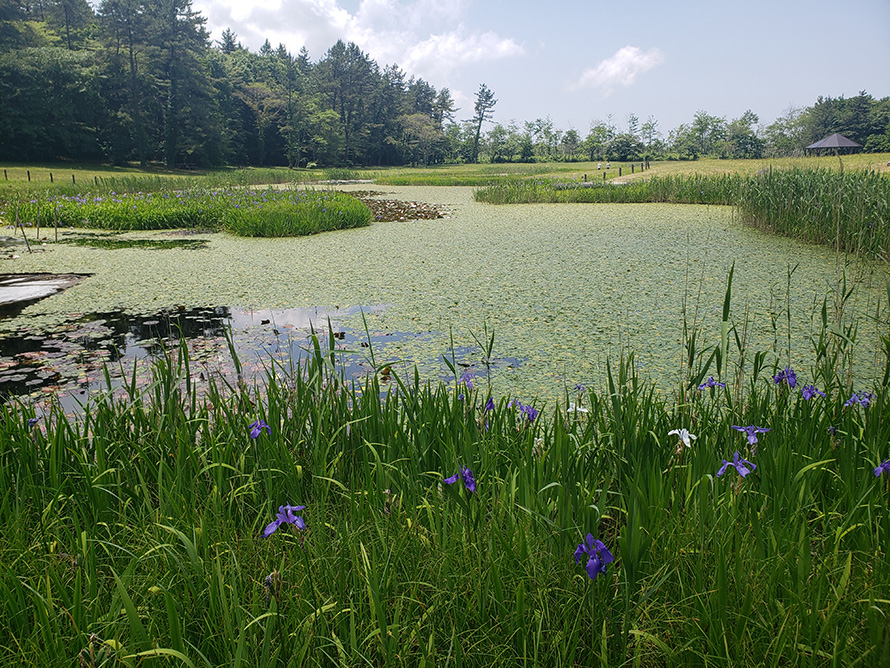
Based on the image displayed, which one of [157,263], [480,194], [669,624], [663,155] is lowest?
[669,624]

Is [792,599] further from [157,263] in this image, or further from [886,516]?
[157,263]

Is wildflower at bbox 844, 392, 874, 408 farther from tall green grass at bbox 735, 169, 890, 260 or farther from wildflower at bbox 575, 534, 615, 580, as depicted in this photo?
tall green grass at bbox 735, 169, 890, 260

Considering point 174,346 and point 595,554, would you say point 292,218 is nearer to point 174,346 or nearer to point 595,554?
point 174,346

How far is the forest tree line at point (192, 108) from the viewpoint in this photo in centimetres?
2403

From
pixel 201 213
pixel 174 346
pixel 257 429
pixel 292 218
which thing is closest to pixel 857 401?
pixel 257 429

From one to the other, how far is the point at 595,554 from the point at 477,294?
3.65 meters

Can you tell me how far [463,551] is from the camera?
1.13 meters

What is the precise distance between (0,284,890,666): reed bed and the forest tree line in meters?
18.3

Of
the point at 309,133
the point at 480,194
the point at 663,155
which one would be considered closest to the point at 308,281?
the point at 480,194

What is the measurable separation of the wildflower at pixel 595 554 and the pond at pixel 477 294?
43.4 inches

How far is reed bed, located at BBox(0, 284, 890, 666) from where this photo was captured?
0.95m

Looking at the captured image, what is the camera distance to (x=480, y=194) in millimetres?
13539

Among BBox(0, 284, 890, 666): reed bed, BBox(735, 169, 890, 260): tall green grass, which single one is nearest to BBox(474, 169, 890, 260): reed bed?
BBox(735, 169, 890, 260): tall green grass

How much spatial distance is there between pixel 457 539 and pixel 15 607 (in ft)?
2.89
